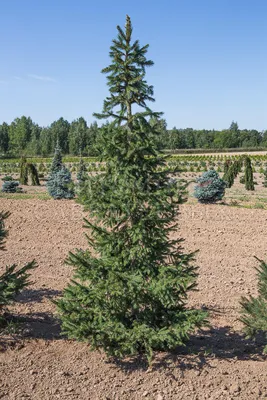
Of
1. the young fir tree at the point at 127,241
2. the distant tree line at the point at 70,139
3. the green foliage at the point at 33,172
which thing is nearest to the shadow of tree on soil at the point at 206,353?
the young fir tree at the point at 127,241

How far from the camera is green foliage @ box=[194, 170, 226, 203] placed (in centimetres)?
1530

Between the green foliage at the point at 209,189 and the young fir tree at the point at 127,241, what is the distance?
35.6ft

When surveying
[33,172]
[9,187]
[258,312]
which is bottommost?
[258,312]

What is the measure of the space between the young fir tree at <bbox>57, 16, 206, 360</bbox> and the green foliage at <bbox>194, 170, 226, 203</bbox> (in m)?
10.8

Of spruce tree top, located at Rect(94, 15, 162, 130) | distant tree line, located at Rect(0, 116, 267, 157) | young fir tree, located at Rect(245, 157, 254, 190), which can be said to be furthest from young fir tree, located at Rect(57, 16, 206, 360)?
distant tree line, located at Rect(0, 116, 267, 157)

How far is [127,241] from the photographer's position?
4746mm

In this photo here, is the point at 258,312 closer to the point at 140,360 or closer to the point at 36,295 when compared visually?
the point at 140,360

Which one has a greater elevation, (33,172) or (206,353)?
(33,172)

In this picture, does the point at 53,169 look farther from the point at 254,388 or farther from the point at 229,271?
the point at 254,388

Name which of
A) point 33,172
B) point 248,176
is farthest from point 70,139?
point 248,176

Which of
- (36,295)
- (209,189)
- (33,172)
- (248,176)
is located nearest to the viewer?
(36,295)

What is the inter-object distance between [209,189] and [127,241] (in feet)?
36.3

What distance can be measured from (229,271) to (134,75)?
5.52m

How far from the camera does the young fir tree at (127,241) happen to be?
445 cm
